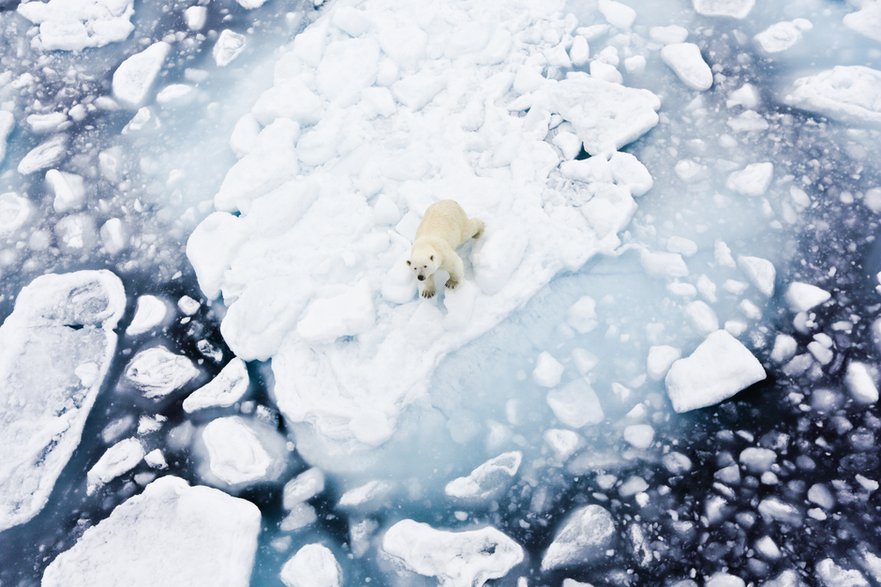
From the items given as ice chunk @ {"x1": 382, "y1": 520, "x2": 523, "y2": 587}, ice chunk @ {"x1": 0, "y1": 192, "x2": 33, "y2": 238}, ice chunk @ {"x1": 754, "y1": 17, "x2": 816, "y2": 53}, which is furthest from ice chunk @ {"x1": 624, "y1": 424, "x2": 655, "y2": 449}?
ice chunk @ {"x1": 0, "y1": 192, "x2": 33, "y2": 238}

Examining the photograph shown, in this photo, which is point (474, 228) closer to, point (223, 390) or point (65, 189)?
point (223, 390)

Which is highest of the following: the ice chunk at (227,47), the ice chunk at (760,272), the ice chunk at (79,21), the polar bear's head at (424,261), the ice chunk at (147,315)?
the ice chunk at (79,21)

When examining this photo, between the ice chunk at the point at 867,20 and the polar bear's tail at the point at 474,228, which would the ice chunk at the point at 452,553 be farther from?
the ice chunk at the point at 867,20

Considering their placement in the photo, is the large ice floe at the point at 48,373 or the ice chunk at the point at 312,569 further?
the large ice floe at the point at 48,373

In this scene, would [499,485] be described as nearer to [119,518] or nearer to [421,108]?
[119,518]

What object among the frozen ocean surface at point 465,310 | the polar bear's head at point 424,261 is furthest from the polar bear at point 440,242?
the frozen ocean surface at point 465,310

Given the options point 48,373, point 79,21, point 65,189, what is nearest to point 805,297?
point 48,373

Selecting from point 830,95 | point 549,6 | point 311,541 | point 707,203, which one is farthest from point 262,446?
point 830,95
